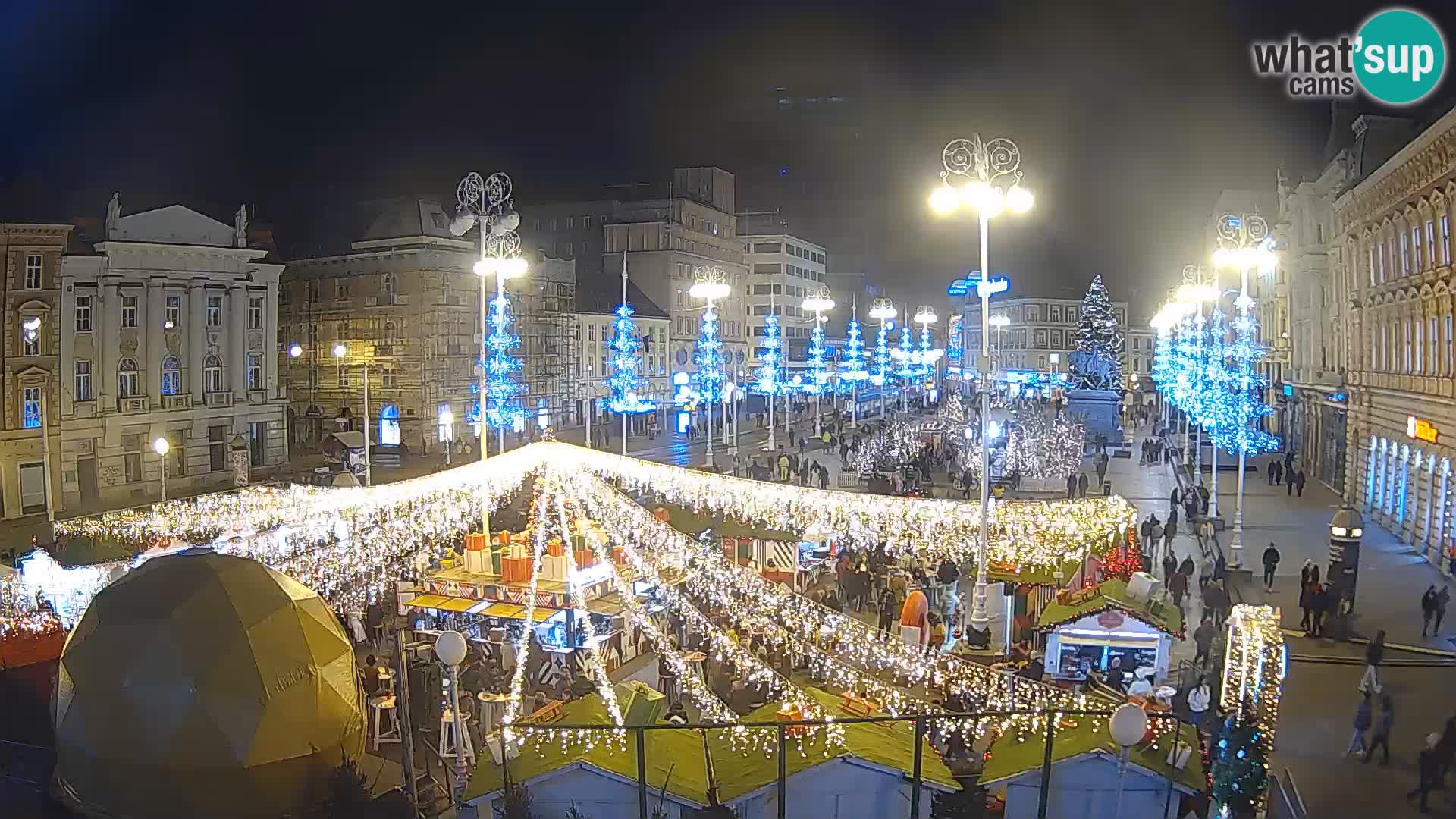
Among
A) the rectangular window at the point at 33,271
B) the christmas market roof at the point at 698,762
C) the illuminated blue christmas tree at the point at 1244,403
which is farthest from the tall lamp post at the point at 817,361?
the christmas market roof at the point at 698,762

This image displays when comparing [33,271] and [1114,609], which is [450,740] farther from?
[33,271]

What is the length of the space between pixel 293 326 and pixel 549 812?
5139cm

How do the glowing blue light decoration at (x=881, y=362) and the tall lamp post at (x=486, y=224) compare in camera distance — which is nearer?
the tall lamp post at (x=486, y=224)

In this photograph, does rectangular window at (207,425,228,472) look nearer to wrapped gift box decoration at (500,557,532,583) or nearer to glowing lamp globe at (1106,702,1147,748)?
wrapped gift box decoration at (500,557,532,583)

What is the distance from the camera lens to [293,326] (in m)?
56.6

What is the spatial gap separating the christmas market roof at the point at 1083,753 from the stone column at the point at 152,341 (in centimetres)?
3832

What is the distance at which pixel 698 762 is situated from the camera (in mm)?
10820

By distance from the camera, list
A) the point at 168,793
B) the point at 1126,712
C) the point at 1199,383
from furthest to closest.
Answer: the point at 1199,383 → the point at 168,793 → the point at 1126,712

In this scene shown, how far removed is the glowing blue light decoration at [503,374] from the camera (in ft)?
160

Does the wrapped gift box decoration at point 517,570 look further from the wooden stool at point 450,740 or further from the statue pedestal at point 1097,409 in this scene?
the statue pedestal at point 1097,409

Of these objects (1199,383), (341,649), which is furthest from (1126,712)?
(1199,383)

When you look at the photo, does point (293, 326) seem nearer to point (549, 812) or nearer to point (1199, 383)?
point (1199, 383)

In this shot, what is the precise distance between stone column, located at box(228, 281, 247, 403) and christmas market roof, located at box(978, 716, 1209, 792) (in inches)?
1587

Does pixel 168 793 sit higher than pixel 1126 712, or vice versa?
pixel 1126 712
